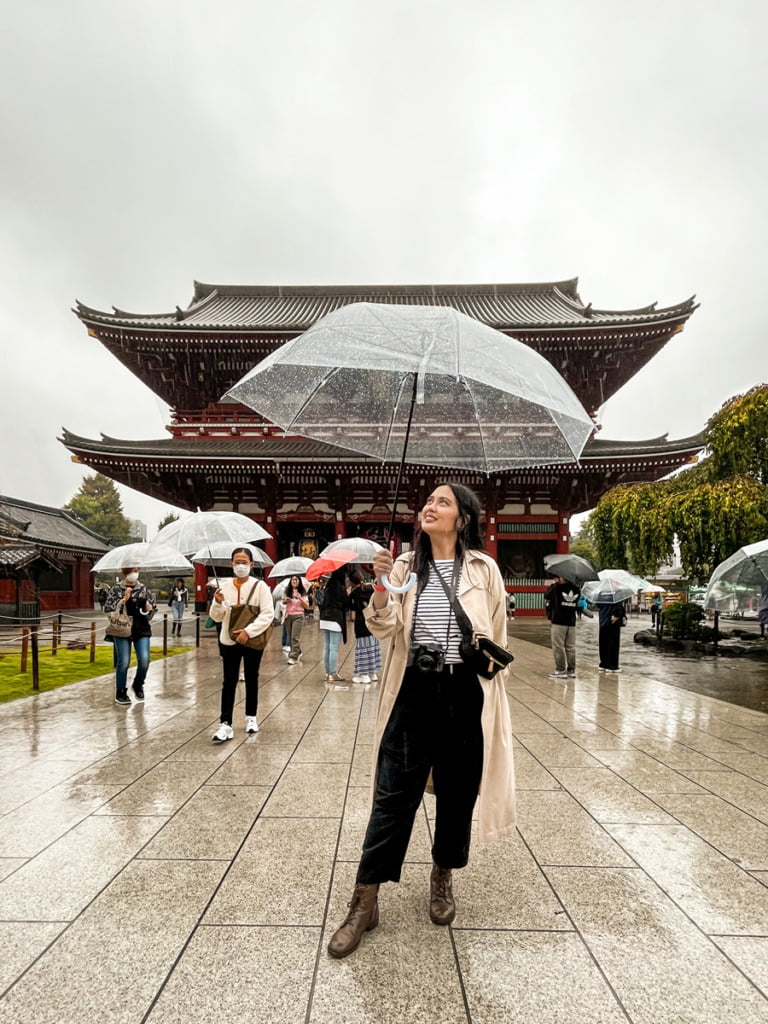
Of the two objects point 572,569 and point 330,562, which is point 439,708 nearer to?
point 330,562

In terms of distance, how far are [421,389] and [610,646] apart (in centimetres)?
875

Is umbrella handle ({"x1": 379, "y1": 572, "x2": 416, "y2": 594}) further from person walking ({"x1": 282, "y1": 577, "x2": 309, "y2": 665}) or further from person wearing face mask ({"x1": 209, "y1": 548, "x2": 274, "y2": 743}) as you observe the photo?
person walking ({"x1": 282, "y1": 577, "x2": 309, "y2": 665})

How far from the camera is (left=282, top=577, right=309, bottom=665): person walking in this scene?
10.3 metres

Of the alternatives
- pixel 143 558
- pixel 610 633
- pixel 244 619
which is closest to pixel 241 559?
pixel 244 619

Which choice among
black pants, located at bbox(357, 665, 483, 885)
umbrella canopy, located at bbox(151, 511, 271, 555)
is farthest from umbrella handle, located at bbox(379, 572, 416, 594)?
umbrella canopy, located at bbox(151, 511, 271, 555)

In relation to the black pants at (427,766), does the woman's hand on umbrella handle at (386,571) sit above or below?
above

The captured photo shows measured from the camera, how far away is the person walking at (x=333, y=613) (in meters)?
8.13

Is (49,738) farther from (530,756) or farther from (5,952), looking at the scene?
(530,756)

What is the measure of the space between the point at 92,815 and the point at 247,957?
1.95 metres

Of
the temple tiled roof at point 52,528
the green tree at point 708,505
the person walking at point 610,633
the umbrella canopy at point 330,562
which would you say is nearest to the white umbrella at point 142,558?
the umbrella canopy at point 330,562

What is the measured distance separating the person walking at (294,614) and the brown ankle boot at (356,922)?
26.3 feet

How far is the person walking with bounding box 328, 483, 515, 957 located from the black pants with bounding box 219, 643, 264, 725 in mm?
2962

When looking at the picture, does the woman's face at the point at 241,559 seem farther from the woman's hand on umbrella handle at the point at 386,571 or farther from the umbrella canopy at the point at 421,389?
the woman's hand on umbrella handle at the point at 386,571

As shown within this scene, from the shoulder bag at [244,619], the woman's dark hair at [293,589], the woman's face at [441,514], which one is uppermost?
the woman's face at [441,514]
